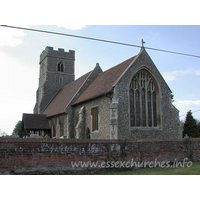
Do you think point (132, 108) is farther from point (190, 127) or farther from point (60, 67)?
point (60, 67)

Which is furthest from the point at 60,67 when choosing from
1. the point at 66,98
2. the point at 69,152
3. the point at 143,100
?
the point at 69,152

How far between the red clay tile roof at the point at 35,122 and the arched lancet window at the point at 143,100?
14.5 m

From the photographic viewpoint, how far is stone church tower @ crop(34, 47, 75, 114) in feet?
114

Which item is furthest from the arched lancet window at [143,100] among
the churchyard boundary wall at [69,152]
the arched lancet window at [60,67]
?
the arched lancet window at [60,67]

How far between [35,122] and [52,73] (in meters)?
10.8

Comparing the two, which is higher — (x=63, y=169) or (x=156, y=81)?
(x=156, y=81)

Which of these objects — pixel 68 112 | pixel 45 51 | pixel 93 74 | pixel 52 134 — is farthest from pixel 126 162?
pixel 45 51

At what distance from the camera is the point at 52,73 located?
36000mm

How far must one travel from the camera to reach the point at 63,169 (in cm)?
927

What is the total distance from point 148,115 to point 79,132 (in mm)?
6492

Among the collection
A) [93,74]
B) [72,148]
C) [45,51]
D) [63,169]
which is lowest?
[63,169]

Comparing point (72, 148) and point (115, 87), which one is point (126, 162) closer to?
point (72, 148)

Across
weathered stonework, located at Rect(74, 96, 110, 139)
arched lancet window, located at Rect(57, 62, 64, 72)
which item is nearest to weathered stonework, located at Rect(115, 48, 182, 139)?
weathered stonework, located at Rect(74, 96, 110, 139)

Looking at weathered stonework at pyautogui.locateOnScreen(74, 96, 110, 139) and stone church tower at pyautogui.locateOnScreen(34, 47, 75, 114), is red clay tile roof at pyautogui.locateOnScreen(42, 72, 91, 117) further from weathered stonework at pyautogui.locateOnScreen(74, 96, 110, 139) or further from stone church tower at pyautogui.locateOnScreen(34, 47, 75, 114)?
stone church tower at pyautogui.locateOnScreen(34, 47, 75, 114)
